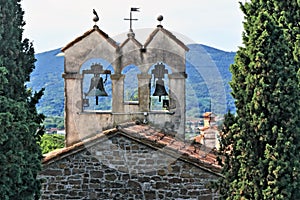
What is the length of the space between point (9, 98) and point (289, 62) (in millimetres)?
3228

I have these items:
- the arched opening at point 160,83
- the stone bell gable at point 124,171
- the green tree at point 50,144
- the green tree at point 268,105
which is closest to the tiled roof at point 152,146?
the stone bell gable at point 124,171

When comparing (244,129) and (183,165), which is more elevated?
(244,129)

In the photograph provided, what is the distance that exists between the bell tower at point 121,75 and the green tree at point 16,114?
184 centimetres

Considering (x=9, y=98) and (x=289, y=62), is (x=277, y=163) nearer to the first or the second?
(x=289, y=62)

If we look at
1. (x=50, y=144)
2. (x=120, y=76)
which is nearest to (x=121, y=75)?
(x=120, y=76)

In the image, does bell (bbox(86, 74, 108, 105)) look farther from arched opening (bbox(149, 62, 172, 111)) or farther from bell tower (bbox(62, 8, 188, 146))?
arched opening (bbox(149, 62, 172, 111))

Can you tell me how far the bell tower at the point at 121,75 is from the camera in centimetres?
892

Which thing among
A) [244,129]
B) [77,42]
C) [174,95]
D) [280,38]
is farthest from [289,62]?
[77,42]

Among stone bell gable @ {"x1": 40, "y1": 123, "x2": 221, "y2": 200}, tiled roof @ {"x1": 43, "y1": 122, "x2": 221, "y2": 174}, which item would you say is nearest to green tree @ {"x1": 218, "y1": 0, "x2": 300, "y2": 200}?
tiled roof @ {"x1": 43, "y1": 122, "x2": 221, "y2": 174}

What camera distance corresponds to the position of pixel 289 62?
6.54 meters

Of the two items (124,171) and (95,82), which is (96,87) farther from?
(124,171)

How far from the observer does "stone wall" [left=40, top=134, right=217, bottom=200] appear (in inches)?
318

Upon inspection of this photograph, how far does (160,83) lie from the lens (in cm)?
948

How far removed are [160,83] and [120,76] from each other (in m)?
0.86
